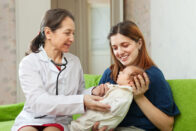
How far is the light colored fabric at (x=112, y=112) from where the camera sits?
125 cm

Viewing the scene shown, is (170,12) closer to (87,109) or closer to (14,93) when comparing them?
(87,109)

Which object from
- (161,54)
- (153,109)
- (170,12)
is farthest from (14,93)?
(153,109)

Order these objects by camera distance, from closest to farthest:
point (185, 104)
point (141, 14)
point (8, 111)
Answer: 1. point (185, 104)
2. point (8, 111)
3. point (141, 14)

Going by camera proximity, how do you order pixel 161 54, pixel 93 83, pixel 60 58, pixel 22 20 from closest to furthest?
pixel 60 58 < pixel 93 83 < pixel 161 54 < pixel 22 20

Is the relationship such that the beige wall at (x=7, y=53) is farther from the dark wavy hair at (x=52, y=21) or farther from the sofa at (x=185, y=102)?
the sofa at (x=185, y=102)

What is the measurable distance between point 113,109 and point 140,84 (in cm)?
20

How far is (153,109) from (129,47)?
364 millimetres

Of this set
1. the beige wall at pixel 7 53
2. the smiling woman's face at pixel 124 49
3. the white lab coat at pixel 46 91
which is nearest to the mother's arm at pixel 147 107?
the smiling woman's face at pixel 124 49

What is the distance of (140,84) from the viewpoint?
4.25 feet

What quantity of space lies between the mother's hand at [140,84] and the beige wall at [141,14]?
1548mm

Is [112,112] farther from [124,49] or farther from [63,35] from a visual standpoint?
[63,35]

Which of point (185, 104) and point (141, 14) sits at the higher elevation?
point (141, 14)

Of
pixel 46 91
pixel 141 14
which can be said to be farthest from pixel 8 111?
pixel 141 14

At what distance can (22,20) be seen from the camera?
3.33 meters
